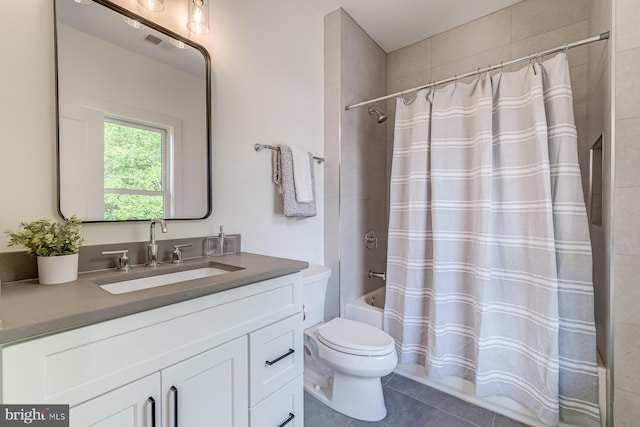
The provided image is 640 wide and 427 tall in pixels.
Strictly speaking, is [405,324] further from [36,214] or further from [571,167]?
[36,214]

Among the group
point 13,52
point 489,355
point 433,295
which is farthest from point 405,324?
point 13,52

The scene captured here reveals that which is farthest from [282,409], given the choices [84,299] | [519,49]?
[519,49]

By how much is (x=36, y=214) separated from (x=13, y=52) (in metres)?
0.55

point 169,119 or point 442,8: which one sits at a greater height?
point 442,8

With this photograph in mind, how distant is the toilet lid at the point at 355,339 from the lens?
4.81ft

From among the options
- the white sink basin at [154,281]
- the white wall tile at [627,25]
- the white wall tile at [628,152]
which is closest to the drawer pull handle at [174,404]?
the white sink basin at [154,281]

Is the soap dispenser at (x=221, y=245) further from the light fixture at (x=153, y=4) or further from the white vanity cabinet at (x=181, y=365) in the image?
the light fixture at (x=153, y=4)

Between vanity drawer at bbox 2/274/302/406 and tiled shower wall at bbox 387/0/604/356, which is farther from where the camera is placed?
tiled shower wall at bbox 387/0/604/356

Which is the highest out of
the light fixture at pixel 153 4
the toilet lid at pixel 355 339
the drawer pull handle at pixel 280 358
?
the light fixture at pixel 153 4

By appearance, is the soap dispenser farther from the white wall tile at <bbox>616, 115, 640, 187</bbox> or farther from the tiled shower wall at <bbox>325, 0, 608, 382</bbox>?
the white wall tile at <bbox>616, 115, 640, 187</bbox>

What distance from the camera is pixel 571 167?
1396 millimetres

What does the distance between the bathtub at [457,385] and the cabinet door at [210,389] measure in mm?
1246

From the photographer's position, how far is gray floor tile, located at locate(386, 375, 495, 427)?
1.56m

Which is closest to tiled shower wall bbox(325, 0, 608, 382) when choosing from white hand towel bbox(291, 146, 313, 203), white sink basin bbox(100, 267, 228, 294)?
white hand towel bbox(291, 146, 313, 203)
